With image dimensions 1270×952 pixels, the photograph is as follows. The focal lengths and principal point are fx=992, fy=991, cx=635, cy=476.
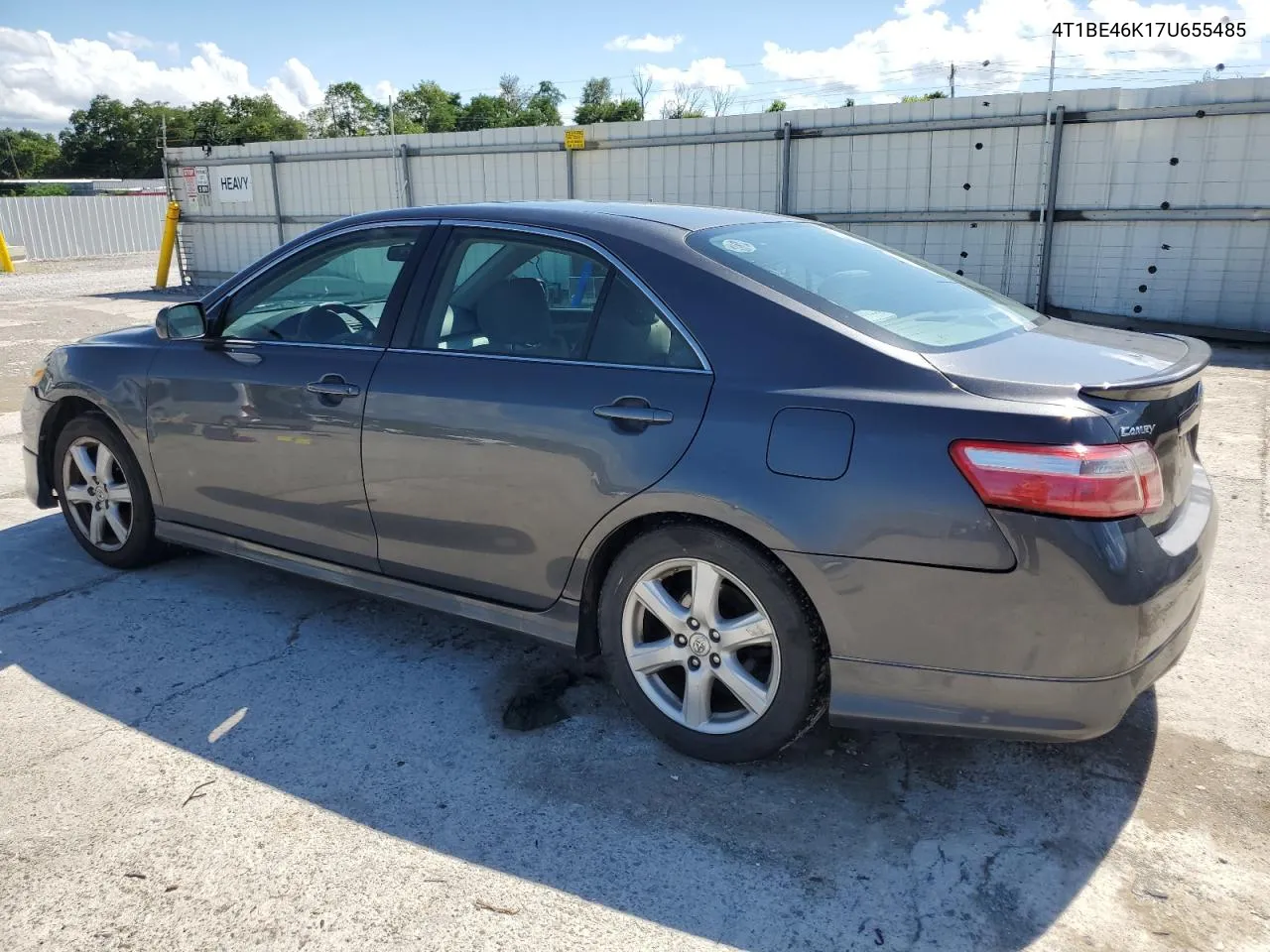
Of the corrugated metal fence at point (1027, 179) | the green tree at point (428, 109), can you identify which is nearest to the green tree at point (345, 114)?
the green tree at point (428, 109)

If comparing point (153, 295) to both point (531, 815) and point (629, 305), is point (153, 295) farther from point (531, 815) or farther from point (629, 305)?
point (531, 815)

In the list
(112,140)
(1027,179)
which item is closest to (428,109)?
(112,140)

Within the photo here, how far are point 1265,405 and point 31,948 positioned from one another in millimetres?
8730

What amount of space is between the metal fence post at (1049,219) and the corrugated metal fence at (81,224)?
1040 inches

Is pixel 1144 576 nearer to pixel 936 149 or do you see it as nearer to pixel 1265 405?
pixel 1265 405

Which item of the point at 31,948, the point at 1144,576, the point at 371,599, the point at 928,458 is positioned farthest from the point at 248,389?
the point at 1144,576

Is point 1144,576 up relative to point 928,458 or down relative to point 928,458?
down

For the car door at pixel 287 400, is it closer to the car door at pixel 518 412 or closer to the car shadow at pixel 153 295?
the car door at pixel 518 412

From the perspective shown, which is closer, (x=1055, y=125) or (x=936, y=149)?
(x=1055, y=125)

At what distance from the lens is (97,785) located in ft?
9.53

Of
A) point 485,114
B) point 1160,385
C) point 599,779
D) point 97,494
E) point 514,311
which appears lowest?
point 599,779

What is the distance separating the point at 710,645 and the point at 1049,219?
34.0ft

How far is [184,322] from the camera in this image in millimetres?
4008

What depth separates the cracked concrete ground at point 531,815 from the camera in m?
2.34
